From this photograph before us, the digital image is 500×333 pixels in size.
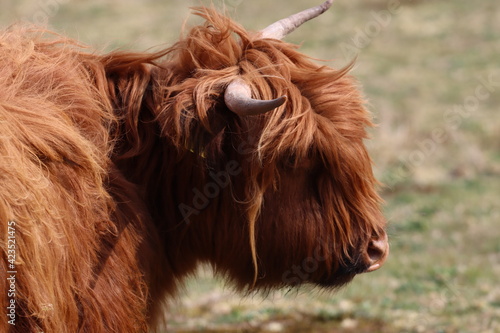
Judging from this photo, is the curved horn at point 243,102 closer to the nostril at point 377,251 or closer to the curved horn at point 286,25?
the curved horn at point 286,25

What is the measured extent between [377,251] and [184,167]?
1.09 metres

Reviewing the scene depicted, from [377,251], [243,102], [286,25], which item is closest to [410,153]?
[286,25]

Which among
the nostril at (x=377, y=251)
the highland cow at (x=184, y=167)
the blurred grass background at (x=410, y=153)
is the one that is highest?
the highland cow at (x=184, y=167)

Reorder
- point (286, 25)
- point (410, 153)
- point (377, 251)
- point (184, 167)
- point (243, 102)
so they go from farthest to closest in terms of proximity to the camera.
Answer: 1. point (410, 153)
2. point (286, 25)
3. point (377, 251)
4. point (184, 167)
5. point (243, 102)

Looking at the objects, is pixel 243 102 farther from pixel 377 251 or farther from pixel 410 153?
pixel 410 153

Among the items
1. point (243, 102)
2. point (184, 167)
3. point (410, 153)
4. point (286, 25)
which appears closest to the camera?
point (243, 102)

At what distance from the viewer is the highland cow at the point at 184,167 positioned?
9.30 ft

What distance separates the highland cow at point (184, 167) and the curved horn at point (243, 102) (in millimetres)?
11

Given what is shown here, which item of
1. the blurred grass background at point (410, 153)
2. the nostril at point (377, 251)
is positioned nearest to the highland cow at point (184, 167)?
the nostril at point (377, 251)

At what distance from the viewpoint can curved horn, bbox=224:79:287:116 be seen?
282 cm

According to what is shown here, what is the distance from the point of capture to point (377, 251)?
359 cm

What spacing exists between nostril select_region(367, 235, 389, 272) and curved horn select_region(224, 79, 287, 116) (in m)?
1.04

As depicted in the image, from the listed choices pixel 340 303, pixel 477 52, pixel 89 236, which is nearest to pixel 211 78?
pixel 89 236

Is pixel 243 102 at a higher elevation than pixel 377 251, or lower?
higher
